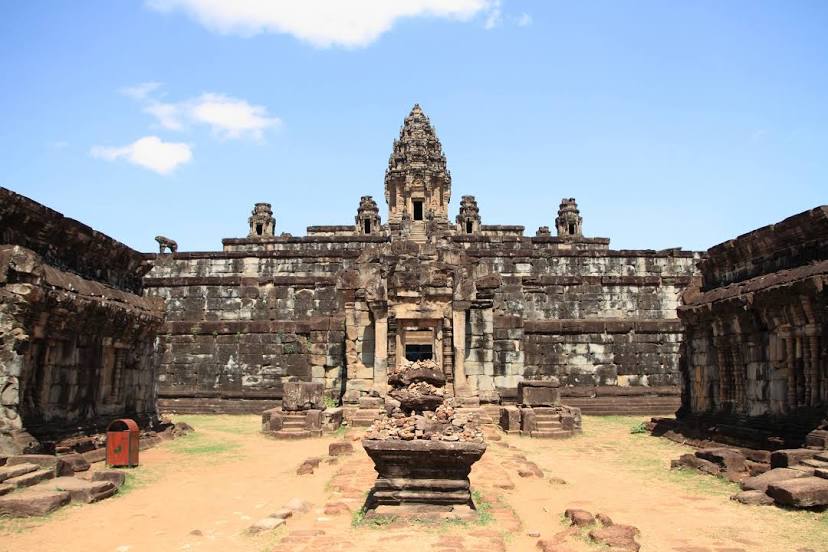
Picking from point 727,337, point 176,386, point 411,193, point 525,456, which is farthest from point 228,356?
point 411,193

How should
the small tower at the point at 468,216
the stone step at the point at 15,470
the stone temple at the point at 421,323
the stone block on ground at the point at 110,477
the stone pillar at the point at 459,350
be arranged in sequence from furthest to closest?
the small tower at the point at 468,216 → the stone temple at the point at 421,323 → the stone pillar at the point at 459,350 → the stone block on ground at the point at 110,477 → the stone step at the point at 15,470

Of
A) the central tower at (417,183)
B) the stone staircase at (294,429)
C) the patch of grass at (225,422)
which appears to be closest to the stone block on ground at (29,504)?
the stone staircase at (294,429)

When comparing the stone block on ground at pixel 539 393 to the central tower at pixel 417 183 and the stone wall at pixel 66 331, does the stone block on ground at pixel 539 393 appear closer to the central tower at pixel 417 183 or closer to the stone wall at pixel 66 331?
the stone wall at pixel 66 331

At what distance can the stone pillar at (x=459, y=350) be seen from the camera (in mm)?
17328

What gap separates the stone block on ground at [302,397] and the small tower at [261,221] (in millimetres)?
34374

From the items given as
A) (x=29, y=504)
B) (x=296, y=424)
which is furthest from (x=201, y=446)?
(x=29, y=504)

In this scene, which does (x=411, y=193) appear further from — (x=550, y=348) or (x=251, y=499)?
(x=251, y=499)

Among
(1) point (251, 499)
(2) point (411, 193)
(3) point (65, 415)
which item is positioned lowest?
(1) point (251, 499)

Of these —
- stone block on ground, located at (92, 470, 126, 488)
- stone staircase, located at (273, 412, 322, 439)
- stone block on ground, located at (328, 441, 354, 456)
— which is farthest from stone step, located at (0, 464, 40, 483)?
stone staircase, located at (273, 412, 322, 439)

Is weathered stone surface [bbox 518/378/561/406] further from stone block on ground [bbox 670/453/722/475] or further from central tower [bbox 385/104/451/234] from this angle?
central tower [bbox 385/104/451/234]

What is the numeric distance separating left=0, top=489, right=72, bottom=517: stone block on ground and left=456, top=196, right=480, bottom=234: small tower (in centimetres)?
4102

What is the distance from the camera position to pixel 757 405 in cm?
1236

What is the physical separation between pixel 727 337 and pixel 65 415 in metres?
13.5

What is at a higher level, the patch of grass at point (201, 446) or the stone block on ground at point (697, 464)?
the stone block on ground at point (697, 464)
